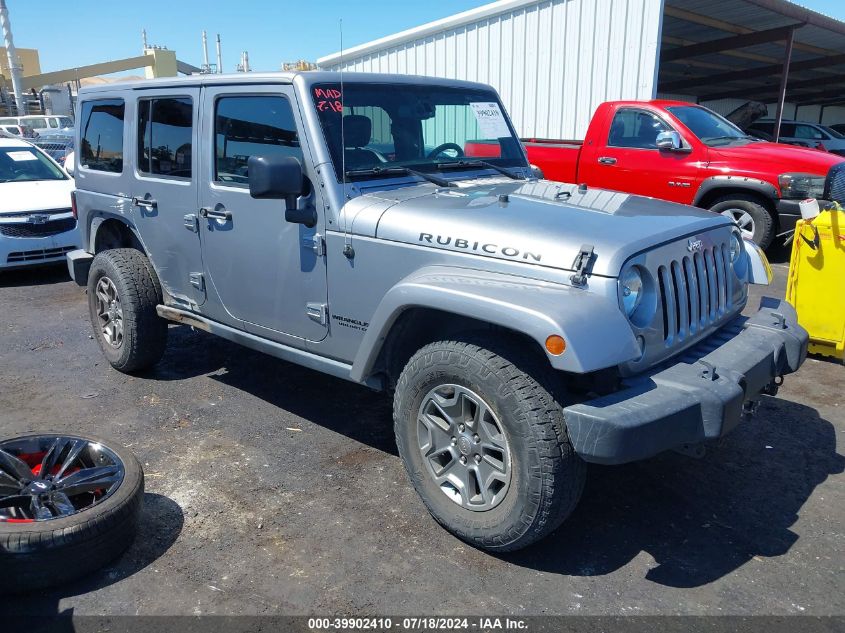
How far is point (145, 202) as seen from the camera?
14.8ft

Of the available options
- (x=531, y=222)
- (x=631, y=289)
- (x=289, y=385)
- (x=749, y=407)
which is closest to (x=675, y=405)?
(x=631, y=289)

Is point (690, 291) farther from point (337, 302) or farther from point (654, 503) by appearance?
point (337, 302)

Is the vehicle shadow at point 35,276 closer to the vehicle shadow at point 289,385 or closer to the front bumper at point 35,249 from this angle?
the front bumper at point 35,249

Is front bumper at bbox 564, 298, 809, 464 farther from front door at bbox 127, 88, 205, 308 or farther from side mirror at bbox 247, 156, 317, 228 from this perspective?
front door at bbox 127, 88, 205, 308

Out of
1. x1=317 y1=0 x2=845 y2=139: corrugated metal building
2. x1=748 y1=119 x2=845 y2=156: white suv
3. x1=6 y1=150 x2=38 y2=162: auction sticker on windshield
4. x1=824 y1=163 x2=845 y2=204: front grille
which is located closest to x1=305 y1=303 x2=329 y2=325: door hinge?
x1=824 y1=163 x2=845 y2=204: front grille

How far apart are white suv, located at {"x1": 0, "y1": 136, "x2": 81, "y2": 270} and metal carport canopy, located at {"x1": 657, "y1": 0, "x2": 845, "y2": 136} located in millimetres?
10850

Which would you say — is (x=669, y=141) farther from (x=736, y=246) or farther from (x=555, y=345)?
(x=555, y=345)

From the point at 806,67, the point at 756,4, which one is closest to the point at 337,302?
the point at 756,4

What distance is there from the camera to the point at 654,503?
10.9ft

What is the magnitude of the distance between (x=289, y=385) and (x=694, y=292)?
286 cm

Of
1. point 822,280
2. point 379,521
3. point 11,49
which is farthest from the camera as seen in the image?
point 11,49

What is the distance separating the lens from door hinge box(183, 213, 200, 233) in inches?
163

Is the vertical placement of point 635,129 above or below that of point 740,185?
above

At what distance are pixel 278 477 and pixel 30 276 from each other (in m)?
6.63
